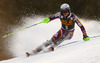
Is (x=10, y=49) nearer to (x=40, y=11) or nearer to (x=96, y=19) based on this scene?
(x=40, y=11)

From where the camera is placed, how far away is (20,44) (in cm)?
555

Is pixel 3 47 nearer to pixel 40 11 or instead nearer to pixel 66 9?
pixel 40 11

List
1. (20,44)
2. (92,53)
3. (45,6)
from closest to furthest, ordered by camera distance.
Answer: (92,53)
(20,44)
(45,6)

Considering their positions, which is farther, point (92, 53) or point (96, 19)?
point (96, 19)

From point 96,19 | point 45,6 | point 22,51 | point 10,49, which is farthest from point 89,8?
point 10,49

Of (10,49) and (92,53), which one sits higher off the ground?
(10,49)

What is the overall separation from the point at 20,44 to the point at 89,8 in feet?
11.1

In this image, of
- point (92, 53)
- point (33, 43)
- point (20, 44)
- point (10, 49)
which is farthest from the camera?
point (10, 49)

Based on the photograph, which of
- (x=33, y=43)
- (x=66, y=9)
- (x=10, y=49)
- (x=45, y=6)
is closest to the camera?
(x=66, y=9)

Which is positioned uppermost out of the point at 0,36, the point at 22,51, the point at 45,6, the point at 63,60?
the point at 45,6

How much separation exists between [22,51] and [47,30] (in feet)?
4.31

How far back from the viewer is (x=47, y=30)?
579 centimetres

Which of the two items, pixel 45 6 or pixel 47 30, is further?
pixel 45 6

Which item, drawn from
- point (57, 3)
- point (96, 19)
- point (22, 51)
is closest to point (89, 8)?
point (96, 19)
